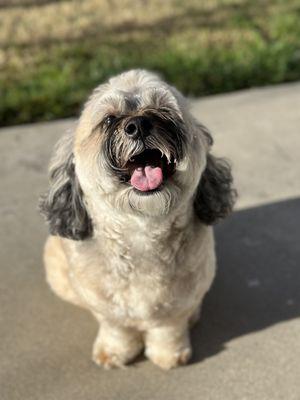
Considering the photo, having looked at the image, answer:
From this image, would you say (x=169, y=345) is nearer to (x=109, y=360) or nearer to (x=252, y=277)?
(x=109, y=360)

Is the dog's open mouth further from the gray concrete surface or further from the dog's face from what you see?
the gray concrete surface

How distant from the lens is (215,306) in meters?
3.14

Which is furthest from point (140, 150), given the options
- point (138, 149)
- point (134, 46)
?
point (134, 46)

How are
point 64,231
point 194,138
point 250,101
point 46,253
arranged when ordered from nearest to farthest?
point 194,138 < point 64,231 < point 46,253 < point 250,101

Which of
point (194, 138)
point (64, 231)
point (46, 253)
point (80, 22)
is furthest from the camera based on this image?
point (80, 22)

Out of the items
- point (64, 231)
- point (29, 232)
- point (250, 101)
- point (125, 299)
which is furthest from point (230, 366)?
point (250, 101)

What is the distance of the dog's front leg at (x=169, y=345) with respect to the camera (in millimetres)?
2748

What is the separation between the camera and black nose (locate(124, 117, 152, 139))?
2.11m

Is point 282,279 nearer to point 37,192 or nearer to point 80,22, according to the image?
point 37,192

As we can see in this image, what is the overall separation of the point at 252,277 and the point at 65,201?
1172mm

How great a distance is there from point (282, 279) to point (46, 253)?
117 cm

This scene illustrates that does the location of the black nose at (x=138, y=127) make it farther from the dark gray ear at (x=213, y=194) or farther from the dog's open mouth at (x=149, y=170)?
the dark gray ear at (x=213, y=194)

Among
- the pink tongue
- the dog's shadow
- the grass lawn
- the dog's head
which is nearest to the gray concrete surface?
the dog's shadow

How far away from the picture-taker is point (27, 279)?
3305 mm
